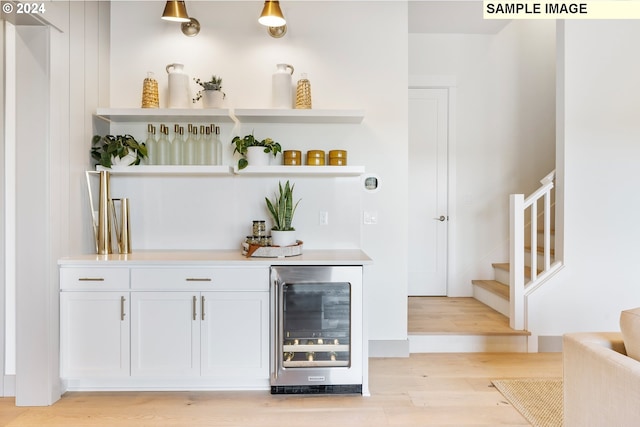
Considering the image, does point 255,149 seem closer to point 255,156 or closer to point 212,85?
point 255,156

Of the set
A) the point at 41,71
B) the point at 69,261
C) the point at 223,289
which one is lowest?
the point at 223,289

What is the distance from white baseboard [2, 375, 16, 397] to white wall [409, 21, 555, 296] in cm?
388

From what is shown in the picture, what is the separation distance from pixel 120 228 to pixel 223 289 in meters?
0.94

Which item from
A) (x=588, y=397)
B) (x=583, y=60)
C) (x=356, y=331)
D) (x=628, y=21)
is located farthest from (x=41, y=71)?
(x=628, y=21)

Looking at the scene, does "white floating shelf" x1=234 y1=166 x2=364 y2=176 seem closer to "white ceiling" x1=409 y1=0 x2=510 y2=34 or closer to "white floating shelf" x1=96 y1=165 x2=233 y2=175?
"white floating shelf" x1=96 y1=165 x2=233 y2=175

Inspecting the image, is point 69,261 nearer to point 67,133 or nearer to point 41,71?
point 67,133

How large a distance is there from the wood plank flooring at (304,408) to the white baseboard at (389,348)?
338 millimetres

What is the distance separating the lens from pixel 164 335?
2.65 meters

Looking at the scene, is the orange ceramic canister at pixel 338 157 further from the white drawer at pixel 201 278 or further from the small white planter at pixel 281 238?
the white drawer at pixel 201 278

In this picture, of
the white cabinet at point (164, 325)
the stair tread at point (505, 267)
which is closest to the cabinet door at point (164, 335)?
the white cabinet at point (164, 325)

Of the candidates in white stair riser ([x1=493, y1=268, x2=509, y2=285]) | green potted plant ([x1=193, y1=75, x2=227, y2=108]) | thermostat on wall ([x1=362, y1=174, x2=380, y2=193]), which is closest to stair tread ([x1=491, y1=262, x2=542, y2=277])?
white stair riser ([x1=493, y1=268, x2=509, y2=285])

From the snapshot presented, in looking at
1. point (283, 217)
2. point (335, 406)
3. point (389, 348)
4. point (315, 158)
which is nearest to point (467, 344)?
point (389, 348)

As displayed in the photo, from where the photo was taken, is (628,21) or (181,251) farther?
(628,21)

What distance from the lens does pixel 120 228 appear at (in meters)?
2.97
